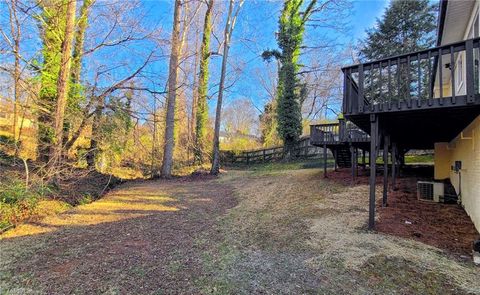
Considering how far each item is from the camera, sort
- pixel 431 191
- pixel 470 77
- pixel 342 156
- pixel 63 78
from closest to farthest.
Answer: pixel 470 77 → pixel 431 191 → pixel 63 78 → pixel 342 156

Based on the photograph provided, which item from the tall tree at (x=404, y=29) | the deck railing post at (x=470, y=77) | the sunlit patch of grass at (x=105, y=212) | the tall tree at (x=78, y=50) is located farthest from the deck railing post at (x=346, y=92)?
the tall tree at (x=404, y=29)

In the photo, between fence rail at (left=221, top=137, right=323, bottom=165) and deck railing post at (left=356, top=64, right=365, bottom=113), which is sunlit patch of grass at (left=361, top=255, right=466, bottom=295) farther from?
fence rail at (left=221, top=137, right=323, bottom=165)

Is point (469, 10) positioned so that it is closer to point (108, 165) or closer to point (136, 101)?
point (136, 101)

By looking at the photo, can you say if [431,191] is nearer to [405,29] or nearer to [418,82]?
[418,82]

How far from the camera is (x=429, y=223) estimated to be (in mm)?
5387

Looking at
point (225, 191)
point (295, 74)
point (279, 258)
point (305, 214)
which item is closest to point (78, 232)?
point (279, 258)

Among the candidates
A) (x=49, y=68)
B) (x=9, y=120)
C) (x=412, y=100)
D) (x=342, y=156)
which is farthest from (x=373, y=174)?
(x=9, y=120)

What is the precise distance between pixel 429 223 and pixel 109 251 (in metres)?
5.99

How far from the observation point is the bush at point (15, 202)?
17.6 feet

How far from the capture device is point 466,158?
6.08m

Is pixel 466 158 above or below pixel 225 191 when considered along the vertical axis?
above

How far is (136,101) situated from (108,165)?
3.83m

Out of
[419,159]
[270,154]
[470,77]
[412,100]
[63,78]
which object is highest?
[63,78]

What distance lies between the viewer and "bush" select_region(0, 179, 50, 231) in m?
5.36
